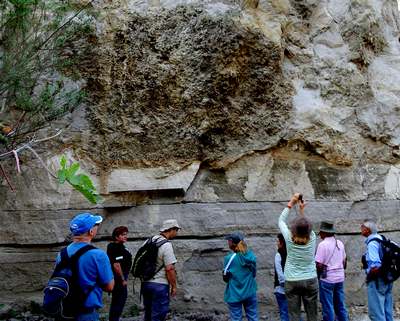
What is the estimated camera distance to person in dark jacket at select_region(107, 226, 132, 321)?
589 centimetres

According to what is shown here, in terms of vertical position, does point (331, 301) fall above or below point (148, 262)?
below

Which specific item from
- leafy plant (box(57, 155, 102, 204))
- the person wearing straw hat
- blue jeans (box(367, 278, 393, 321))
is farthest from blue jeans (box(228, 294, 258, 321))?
leafy plant (box(57, 155, 102, 204))

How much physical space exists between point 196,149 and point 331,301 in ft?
9.73

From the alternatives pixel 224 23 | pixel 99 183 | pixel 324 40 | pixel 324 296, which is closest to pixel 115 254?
pixel 99 183

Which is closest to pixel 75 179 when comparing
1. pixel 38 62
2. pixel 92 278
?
pixel 92 278

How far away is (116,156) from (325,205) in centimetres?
325

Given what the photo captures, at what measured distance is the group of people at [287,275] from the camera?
5270mm

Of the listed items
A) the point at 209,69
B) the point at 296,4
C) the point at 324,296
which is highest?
the point at 296,4

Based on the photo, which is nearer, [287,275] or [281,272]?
[287,275]

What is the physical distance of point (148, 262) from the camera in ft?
18.6

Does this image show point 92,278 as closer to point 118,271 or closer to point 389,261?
point 118,271

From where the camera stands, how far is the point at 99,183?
7.68m

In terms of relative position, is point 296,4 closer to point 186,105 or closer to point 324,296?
point 186,105

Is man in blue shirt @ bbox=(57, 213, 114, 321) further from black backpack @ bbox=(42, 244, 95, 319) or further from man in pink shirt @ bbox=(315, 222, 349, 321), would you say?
man in pink shirt @ bbox=(315, 222, 349, 321)
